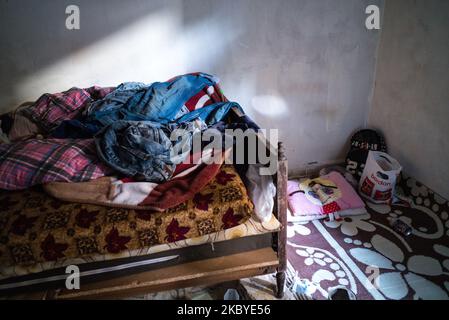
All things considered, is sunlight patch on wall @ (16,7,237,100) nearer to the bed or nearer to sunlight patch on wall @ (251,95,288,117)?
sunlight patch on wall @ (251,95,288,117)

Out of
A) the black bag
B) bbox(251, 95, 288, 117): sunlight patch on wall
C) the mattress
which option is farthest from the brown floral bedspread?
the black bag

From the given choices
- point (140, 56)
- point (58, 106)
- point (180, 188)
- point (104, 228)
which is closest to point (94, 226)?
point (104, 228)

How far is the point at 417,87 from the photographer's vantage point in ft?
7.34

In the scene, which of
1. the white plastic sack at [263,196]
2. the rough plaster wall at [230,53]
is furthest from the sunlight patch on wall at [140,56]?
the white plastic sack at [263,196]

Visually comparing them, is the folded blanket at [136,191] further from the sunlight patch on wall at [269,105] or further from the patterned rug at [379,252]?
the sunlight patch on wall at [269,105]

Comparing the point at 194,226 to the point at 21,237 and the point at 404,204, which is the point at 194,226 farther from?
the point at 404,204

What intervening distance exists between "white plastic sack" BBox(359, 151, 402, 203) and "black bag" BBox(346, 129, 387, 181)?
16cm

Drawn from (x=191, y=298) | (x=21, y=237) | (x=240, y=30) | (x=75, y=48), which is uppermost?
(x=240, y=30)

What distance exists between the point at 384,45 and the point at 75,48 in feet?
7.21

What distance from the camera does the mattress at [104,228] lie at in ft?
4.10

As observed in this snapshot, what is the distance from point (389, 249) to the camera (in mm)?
1945

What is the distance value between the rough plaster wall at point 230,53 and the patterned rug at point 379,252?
2.47ft
